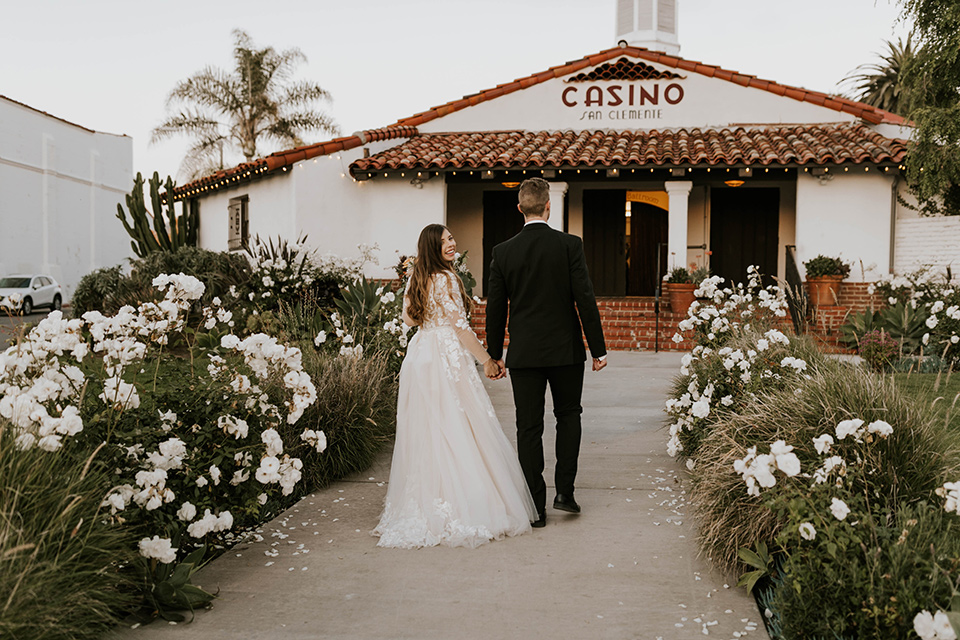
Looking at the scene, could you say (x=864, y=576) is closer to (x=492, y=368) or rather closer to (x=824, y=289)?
(x=492, y=368)

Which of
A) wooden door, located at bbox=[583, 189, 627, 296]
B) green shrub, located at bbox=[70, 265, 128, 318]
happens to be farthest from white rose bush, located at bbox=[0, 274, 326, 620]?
wooden door, located at bbox=[583, 189, 627, 296]

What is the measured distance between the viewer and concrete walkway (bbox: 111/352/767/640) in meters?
3.27

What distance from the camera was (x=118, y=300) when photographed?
47.0ft

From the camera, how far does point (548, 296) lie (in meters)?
4.63

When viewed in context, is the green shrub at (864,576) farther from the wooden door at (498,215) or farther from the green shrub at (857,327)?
the wooden door at (498,215)

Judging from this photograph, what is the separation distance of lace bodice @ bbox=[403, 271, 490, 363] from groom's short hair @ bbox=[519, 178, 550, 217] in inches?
25.7

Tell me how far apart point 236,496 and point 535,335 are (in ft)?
6.36

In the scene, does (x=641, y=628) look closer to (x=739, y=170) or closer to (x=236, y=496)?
(x=236, y=496)

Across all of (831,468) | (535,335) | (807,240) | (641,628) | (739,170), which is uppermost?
(739,170)

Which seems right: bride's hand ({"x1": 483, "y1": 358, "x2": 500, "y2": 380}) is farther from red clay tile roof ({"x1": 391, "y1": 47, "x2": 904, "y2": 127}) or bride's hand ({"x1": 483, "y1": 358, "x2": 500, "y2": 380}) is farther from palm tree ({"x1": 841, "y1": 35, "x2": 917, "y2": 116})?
palm tree ({"x1": 841, "y1": 35, "x2": 917, "y2": 116})

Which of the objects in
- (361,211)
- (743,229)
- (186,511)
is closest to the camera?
(186,511)

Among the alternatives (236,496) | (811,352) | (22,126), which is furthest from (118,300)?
(22,126)

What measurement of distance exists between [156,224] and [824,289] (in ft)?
52.2

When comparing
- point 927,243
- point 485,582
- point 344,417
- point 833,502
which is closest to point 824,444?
point 833,502
